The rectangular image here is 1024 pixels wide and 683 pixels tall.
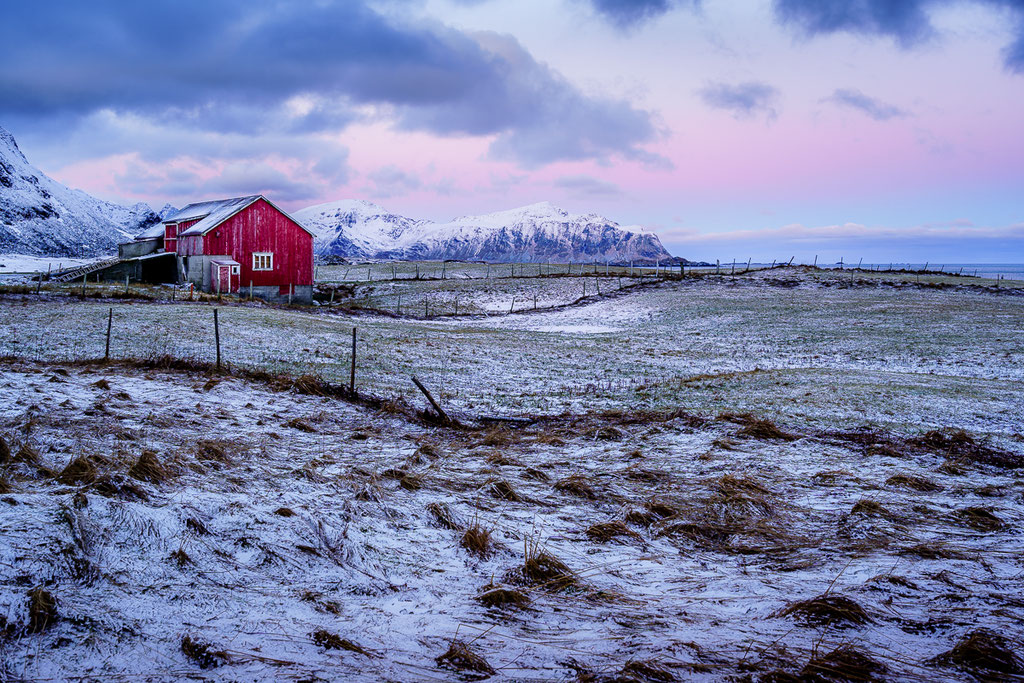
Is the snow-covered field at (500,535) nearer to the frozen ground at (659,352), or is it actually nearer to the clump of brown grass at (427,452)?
the clump of brown grass at (427,452)

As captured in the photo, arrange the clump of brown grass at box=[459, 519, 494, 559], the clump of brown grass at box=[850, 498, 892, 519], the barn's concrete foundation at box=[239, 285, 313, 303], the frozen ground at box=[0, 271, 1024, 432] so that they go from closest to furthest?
the clump of brown grass at box=[459, 519, 494, 559]
the clump of brown grass at box=[850, 498, 892, 519]
the frozen ground at box=[0, 271, 1024, 432]
the barn's concrete foundation at box=[239, 285, 313, 303]

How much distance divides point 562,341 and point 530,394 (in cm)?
1532

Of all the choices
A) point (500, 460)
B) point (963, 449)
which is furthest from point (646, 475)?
point (963, 449)

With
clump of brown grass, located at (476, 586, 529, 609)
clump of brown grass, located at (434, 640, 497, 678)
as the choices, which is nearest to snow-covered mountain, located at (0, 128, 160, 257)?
clump of brown grass, located at (476, 586, 529, 609)

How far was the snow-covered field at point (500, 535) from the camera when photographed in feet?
14.7

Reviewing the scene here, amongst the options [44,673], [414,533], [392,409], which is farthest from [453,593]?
[392,409]

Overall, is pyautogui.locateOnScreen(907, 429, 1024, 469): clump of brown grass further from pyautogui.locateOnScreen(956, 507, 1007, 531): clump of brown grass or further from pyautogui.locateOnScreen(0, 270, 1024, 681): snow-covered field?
pyautogui.locateOnScreen(956, 507, 1007, 531): clump of brown grass

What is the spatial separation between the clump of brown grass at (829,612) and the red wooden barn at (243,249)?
52793mm

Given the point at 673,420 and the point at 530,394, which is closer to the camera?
the point at 673,420

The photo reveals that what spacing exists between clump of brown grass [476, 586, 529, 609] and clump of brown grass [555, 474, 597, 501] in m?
2.89

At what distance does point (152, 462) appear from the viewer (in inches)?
289

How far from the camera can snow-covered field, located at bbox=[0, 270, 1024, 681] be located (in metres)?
4.49

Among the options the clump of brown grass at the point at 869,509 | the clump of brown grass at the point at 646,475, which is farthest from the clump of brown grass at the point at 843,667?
the clump of brown grass at the point at 646,475

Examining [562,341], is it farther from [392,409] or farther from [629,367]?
[392,409]
